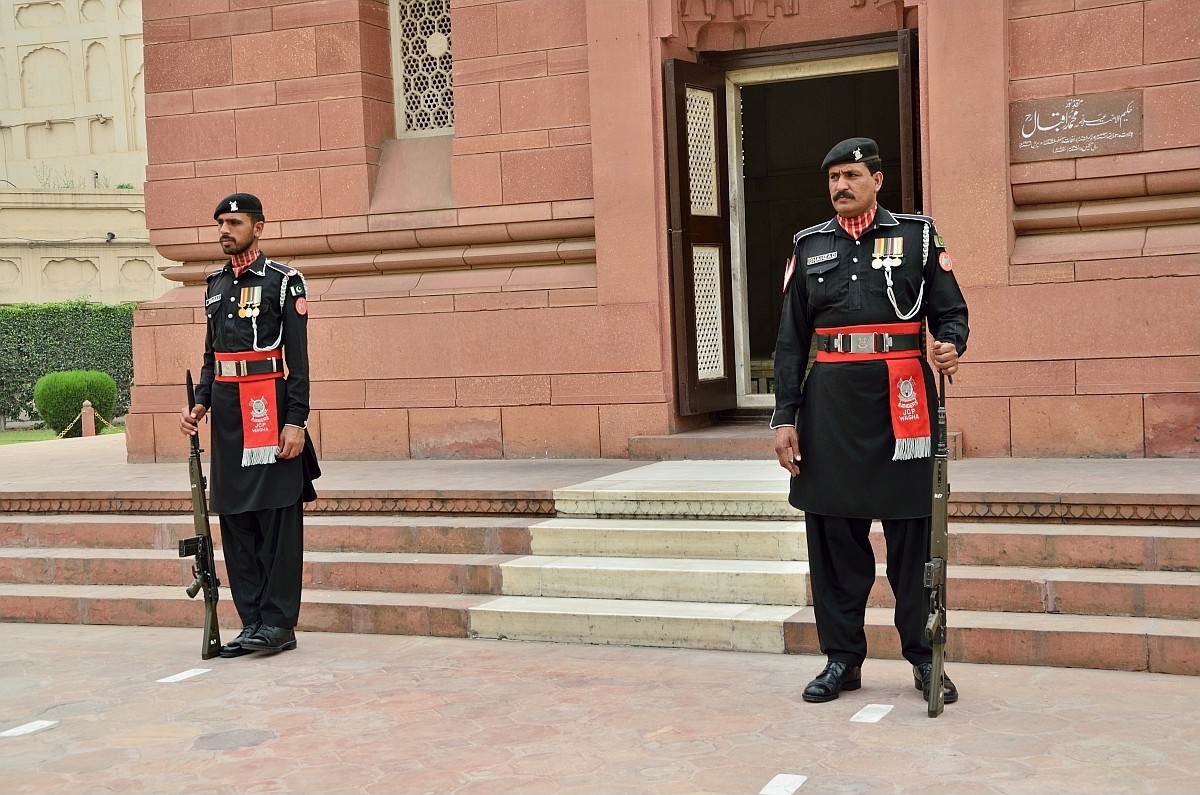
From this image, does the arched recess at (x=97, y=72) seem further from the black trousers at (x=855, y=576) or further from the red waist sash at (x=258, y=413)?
the black trousers at (x=855, y=576)

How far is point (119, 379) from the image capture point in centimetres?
2659

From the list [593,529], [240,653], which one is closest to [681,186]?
[593,529]

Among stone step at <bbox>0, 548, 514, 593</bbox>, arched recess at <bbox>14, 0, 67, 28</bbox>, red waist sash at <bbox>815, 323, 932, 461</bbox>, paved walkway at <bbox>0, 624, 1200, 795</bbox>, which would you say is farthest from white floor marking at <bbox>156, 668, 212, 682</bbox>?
arched recess at <bbox>14, 0, 67, 28</bbox>

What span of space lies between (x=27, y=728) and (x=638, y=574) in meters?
2.61

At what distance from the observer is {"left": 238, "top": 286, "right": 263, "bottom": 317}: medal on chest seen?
596 centimetres

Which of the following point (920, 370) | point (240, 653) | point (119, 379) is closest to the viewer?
point (920, 370)

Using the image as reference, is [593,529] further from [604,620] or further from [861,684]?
[861,684]

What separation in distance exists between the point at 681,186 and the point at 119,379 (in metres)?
20.8

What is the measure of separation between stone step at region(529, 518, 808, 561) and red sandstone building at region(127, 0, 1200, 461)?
5.61 feet

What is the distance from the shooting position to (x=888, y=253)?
4.75 metres

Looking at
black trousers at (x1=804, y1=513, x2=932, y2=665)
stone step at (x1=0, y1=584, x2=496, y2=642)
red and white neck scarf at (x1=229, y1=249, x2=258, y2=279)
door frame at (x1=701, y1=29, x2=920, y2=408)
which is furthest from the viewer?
door frame at (x1=701, y1=29, x2=920, y2=408)

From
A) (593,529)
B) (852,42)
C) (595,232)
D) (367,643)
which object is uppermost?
(852,42)

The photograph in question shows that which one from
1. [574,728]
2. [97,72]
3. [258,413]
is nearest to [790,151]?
[258,413]

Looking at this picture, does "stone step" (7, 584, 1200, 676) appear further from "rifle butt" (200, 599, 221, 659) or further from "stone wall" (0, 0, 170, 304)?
"stone wall" (0, 0, 170, 304)
